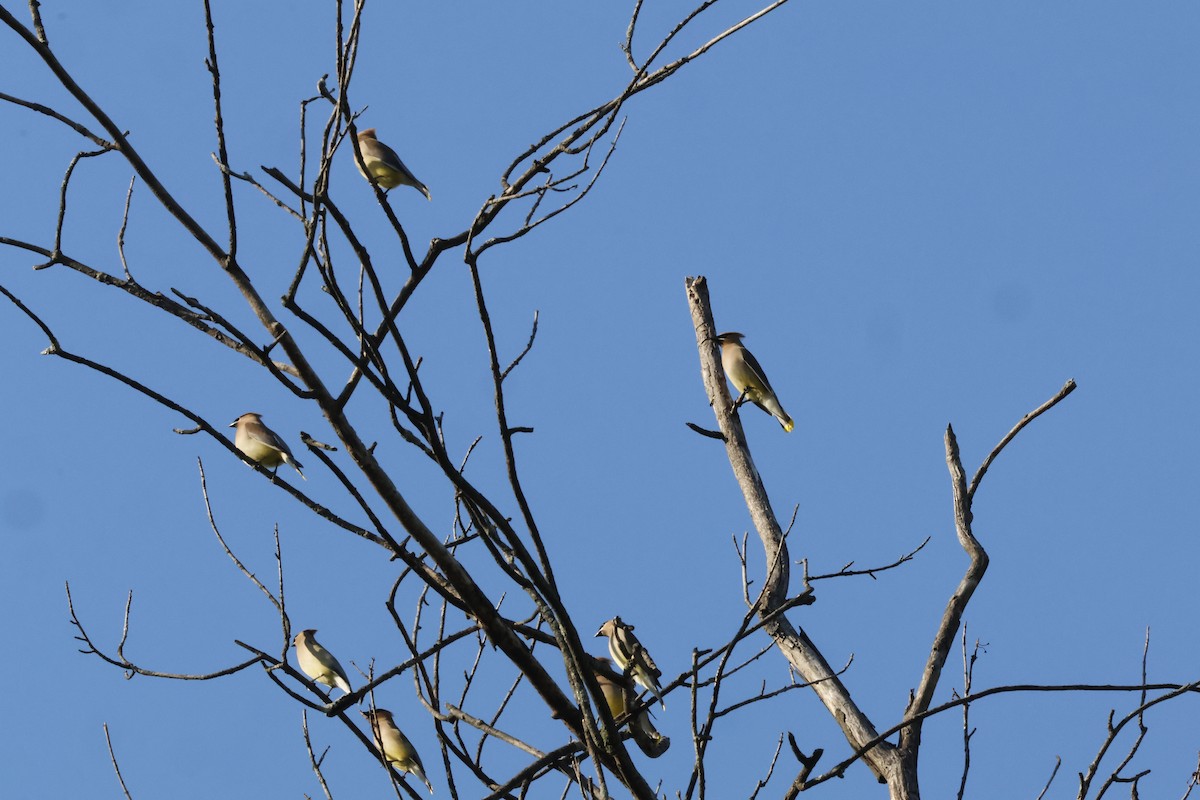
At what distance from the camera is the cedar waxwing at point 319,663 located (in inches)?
307

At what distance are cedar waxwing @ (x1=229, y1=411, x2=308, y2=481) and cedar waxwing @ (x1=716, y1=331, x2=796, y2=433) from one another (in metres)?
2.52

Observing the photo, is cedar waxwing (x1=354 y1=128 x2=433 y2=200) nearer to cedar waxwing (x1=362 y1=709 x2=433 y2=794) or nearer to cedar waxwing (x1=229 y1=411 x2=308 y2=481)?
cedar waxwing (x1=229 y1=411 x2=308 y2=481)

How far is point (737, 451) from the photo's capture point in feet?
18.4

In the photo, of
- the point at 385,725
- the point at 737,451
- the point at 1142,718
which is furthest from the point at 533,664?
the point at 385,725

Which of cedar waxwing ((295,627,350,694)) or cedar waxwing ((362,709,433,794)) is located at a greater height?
cedar waxwing ((295,627,350,694))

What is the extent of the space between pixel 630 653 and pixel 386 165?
4.18 m

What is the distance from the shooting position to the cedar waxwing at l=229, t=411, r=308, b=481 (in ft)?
25.5

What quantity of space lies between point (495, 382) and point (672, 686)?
86 centimetres

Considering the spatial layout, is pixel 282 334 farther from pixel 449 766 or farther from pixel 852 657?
pixel 852 657

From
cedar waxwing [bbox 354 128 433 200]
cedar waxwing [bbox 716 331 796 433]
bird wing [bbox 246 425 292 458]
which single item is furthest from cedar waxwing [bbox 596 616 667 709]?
cedar waxwing [bbox 354 128 433 200]

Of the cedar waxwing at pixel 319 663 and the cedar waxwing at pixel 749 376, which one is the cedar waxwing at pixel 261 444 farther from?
the cedar waxwing at pixel 749 376

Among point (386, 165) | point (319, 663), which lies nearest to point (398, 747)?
point (319, 663)

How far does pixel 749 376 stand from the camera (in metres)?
7.89

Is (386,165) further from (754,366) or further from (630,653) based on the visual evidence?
(630,653)
